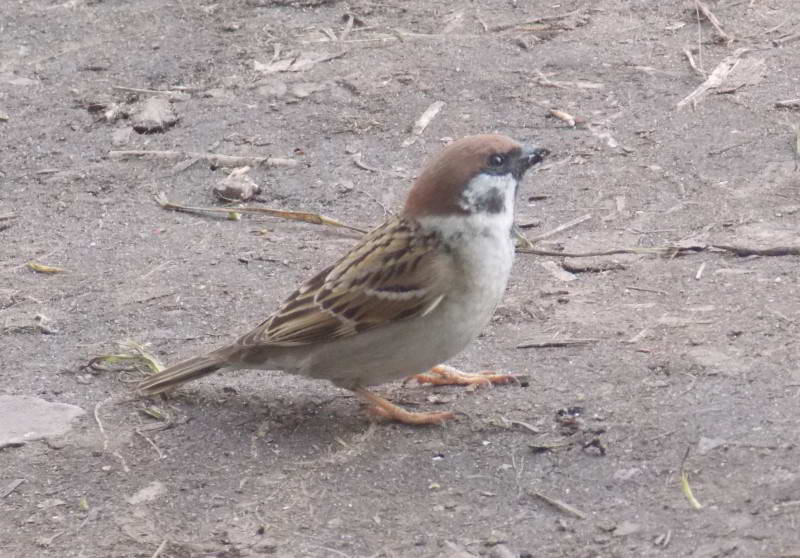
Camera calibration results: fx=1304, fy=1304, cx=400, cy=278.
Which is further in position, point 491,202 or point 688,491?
point 491,202

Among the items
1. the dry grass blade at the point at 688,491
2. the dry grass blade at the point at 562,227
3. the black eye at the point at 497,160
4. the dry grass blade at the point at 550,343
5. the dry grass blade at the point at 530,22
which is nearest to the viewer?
the dry grass blade at the point at 688,491

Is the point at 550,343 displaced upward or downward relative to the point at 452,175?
downward

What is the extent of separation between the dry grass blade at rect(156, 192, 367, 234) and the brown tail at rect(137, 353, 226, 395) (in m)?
1.55

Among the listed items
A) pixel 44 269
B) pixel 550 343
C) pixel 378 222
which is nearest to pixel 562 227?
pixel 378 222

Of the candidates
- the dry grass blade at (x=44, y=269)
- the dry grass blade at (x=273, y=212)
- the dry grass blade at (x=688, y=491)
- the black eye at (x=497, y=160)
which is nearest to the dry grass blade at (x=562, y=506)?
the dry grass blade at (x=688, y=491)

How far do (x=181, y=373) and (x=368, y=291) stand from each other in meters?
0.85

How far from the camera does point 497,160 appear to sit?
4.95 metres

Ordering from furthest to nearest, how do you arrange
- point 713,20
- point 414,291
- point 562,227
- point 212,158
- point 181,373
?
point 713,20 < point 212,158 < point 562,227 < point 181,373 < point 414,291

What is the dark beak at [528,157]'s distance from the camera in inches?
197

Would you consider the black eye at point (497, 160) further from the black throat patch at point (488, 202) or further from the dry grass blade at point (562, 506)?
the dry grass blade at point (562, 506)

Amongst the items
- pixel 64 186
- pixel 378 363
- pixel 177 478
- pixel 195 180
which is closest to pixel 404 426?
pixel 378 363

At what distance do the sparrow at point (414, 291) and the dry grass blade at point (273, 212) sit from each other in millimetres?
1464

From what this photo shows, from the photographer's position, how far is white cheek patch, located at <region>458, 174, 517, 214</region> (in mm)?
4898

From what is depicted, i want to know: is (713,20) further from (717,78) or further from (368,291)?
(368,291)
